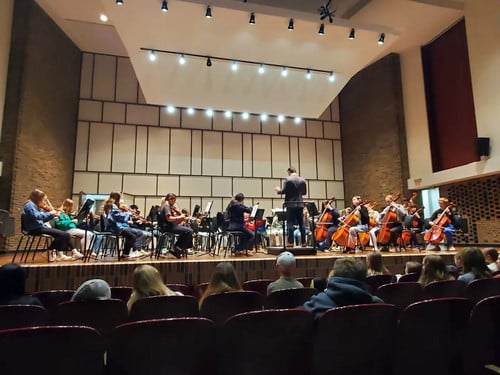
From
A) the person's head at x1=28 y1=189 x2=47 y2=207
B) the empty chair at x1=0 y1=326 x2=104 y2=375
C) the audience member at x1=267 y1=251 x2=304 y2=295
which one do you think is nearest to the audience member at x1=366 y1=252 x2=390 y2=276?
the audience member at x1=267 y1=251 x2=304 y2=295

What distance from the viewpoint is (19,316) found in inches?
75.1

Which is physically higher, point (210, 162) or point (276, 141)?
point (276, 141)

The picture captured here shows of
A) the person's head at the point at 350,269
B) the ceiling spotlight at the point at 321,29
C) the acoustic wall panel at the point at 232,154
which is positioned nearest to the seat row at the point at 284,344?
the person's head at the point at 350,269

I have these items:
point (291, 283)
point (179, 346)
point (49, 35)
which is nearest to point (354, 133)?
point (49, 35)

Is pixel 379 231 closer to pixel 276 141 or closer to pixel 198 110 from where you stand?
pixel 276 141

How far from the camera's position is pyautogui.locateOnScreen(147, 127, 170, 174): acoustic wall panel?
11.7 meters

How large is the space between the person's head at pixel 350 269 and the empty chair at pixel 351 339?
1.05ft

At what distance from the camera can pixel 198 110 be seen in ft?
40.5

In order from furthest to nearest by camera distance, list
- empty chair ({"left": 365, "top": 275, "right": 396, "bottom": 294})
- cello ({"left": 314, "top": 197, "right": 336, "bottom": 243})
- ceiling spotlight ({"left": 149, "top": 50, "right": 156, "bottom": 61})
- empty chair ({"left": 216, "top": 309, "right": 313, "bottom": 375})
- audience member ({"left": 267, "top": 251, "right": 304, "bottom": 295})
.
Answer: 1. ceiling spotlight ({"left": 149, "top": 50, "right": 156, "bottom": 61})
2. cello ({"left": 314, "top": 197, "right": 336, "bottom": 243})
3. empty chair ({"left": 365, "top": 275, "right": 396, "bottom": 294})
4. audience member ({"left": 267, "top": 251, "right": 304, "bottom": 295})
5. empty chair ({"left": 216, "top": 309, "right": 313, "bottom": 375})

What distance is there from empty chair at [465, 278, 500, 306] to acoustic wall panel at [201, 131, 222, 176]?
33.2ft

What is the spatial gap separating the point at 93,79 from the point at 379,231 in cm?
983

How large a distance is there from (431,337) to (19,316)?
221 centimetres

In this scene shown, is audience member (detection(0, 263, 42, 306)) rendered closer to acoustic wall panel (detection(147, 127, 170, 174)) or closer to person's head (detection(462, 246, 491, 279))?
person's head (detection(462, 246, 491, 279))

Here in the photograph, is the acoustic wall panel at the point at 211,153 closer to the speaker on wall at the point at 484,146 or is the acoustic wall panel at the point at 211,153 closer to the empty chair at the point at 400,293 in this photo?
the speaker on wall at the point at 484,146
